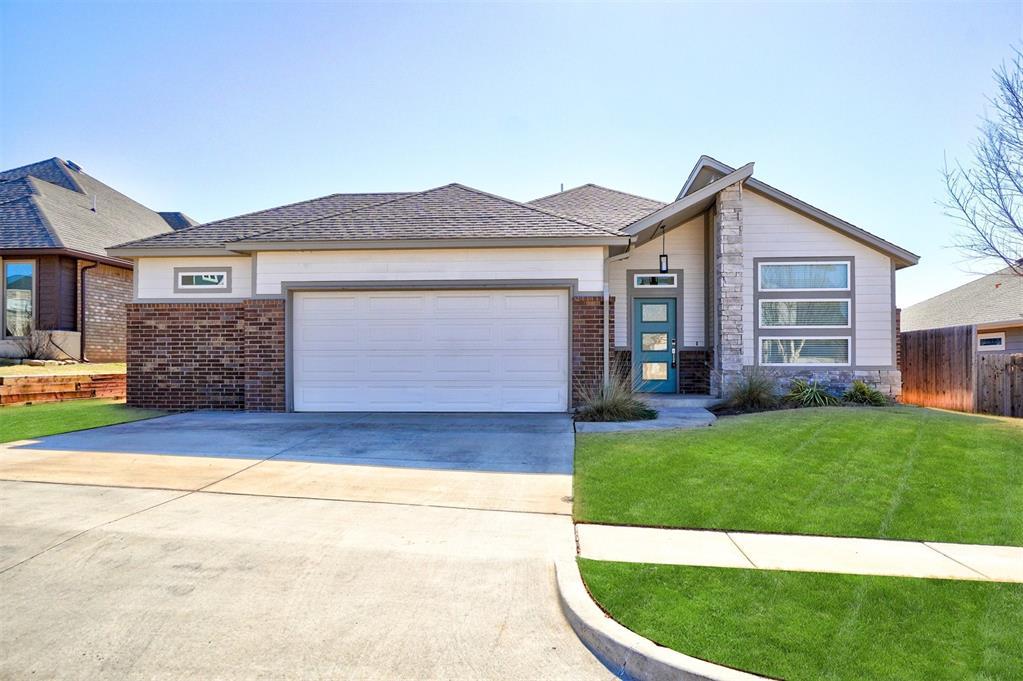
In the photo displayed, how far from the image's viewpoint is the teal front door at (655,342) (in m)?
13.6

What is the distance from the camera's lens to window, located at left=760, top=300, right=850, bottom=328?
41.1ft

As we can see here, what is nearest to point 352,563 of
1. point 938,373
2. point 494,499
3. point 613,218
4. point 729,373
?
point 494,499

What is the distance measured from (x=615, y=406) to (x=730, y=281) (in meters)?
4.28

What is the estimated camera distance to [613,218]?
14633 millimetres

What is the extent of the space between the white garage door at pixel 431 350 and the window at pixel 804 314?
463cm

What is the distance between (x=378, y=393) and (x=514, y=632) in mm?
8733

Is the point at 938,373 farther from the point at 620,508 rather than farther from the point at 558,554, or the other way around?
the point at 558,554

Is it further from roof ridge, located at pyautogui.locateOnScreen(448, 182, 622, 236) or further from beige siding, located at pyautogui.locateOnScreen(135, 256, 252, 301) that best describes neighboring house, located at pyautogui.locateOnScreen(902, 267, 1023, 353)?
beige siding, located at pyautogui.locateOnScreen(135, 256, 252, 301)

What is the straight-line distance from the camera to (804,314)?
12617 millimetres

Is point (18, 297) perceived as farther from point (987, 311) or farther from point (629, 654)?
point (987, 311)

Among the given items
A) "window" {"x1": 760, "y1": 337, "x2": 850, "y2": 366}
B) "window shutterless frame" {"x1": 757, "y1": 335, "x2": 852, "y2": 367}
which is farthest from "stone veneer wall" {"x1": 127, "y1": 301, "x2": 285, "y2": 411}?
"window" {"x1": 760, "y1": 337, "x2": 850, "y2": 366}

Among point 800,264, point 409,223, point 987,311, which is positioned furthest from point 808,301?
point 987,311

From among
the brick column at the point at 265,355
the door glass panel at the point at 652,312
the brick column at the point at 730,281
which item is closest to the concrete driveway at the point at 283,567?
the brick column at the point at 265,355

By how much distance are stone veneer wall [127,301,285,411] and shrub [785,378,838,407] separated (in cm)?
1105
